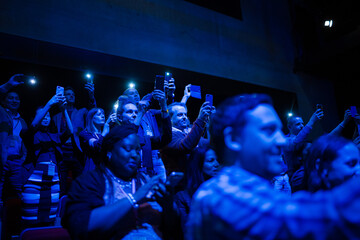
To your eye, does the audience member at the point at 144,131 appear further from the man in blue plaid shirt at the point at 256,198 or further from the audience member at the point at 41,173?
the man in blue plaid shirt at the point at 256,198

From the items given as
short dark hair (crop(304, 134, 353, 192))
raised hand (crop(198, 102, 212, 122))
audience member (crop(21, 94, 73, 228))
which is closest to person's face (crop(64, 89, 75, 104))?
audience member (crop(21, 94, 73, 228))

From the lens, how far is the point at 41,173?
10.4ft

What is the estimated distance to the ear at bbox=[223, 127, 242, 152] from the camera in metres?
1.06

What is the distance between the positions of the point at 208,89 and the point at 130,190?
528cm

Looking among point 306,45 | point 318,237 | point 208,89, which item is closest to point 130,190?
point 318,237

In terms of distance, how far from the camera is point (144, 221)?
1.64 meters

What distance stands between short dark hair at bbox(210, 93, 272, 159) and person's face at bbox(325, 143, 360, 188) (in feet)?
2.51

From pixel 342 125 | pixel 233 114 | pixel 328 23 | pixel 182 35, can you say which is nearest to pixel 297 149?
pixel 342 125

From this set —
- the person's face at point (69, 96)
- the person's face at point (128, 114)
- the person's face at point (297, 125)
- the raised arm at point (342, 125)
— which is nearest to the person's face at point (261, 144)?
the person's face at point (128, 114)

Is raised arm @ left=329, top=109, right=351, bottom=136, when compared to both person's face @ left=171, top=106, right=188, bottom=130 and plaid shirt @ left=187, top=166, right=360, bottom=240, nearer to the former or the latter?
person's face @ left=171, top=106, right=188, bottom=130

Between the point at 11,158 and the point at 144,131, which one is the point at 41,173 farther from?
the point at 144,131

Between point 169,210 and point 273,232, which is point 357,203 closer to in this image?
point 273,232

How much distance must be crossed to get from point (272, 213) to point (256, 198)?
6 centimetres

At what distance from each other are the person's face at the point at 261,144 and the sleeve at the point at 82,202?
889 mm
